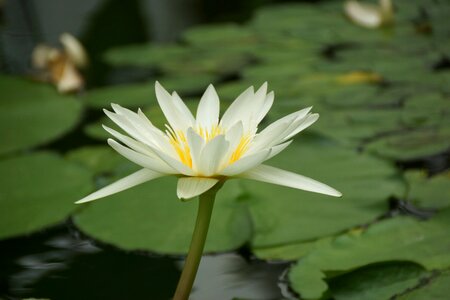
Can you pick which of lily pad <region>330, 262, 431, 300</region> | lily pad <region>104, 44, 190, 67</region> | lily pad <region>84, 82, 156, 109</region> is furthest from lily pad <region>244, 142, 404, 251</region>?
lily pad <region>104, 44, 190, 67</region>

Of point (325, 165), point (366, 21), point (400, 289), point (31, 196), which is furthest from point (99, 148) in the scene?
point (366, 21)

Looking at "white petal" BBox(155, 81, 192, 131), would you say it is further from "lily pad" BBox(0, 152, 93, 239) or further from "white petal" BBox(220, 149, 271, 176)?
"lily pad" BBox(0, 152, 93, 239)

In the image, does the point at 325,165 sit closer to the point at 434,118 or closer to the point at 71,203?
the point at 434,118

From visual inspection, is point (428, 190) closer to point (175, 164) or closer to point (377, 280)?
point (377, 280)

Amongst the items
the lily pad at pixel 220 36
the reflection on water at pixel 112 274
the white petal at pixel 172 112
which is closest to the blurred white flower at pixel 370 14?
the lily pad at pixel 220 36

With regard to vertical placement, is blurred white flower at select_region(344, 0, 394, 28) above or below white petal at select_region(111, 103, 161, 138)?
below

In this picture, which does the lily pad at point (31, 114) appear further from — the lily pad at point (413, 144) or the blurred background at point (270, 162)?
the lily pad at point (413, 144)
